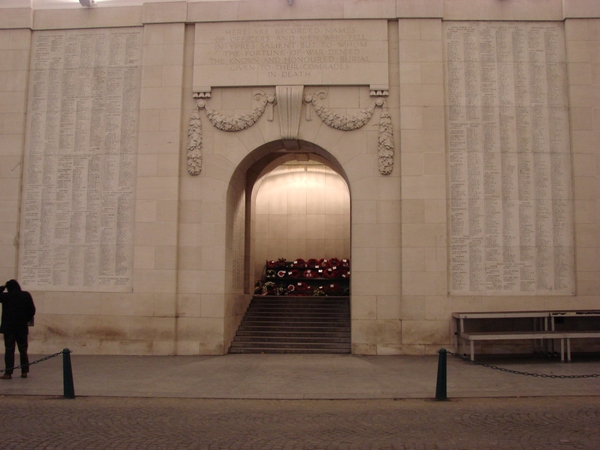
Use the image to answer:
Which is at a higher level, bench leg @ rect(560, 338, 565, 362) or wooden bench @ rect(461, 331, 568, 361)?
wooden bench @ rect(461, 331, 568, 361)

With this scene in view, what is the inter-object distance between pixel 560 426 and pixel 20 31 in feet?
53.2

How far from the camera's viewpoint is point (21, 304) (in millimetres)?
11258

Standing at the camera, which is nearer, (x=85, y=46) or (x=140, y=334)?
(x=140, y=334)

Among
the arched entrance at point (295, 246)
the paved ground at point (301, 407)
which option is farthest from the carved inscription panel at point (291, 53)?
the paved ground at point (301, 407)

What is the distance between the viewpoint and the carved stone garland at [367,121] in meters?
14.8

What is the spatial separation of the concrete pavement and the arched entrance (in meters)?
2.08

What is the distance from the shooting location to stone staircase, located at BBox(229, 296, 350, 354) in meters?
15.3

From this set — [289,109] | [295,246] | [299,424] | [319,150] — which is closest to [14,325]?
[299,424]

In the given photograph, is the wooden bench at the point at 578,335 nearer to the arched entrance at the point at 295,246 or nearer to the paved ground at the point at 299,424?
the paved ground at the point at 299,424

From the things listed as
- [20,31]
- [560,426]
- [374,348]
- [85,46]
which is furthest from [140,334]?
[560,426]

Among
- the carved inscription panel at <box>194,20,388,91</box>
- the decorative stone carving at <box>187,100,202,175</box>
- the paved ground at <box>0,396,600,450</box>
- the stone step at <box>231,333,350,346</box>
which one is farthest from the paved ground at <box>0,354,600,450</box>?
the carved inscription panel at <box>194,20,388,91</box>

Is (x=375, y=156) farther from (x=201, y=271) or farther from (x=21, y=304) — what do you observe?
(x=21, y=304)

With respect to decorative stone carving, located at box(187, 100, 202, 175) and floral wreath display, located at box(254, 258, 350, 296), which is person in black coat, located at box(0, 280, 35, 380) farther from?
floral wreath display, located at box(254, 258, 350, 296)

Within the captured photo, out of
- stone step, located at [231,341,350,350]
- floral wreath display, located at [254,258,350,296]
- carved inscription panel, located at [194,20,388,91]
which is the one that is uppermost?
carved inscription panel, located at [194,20,388,91]
